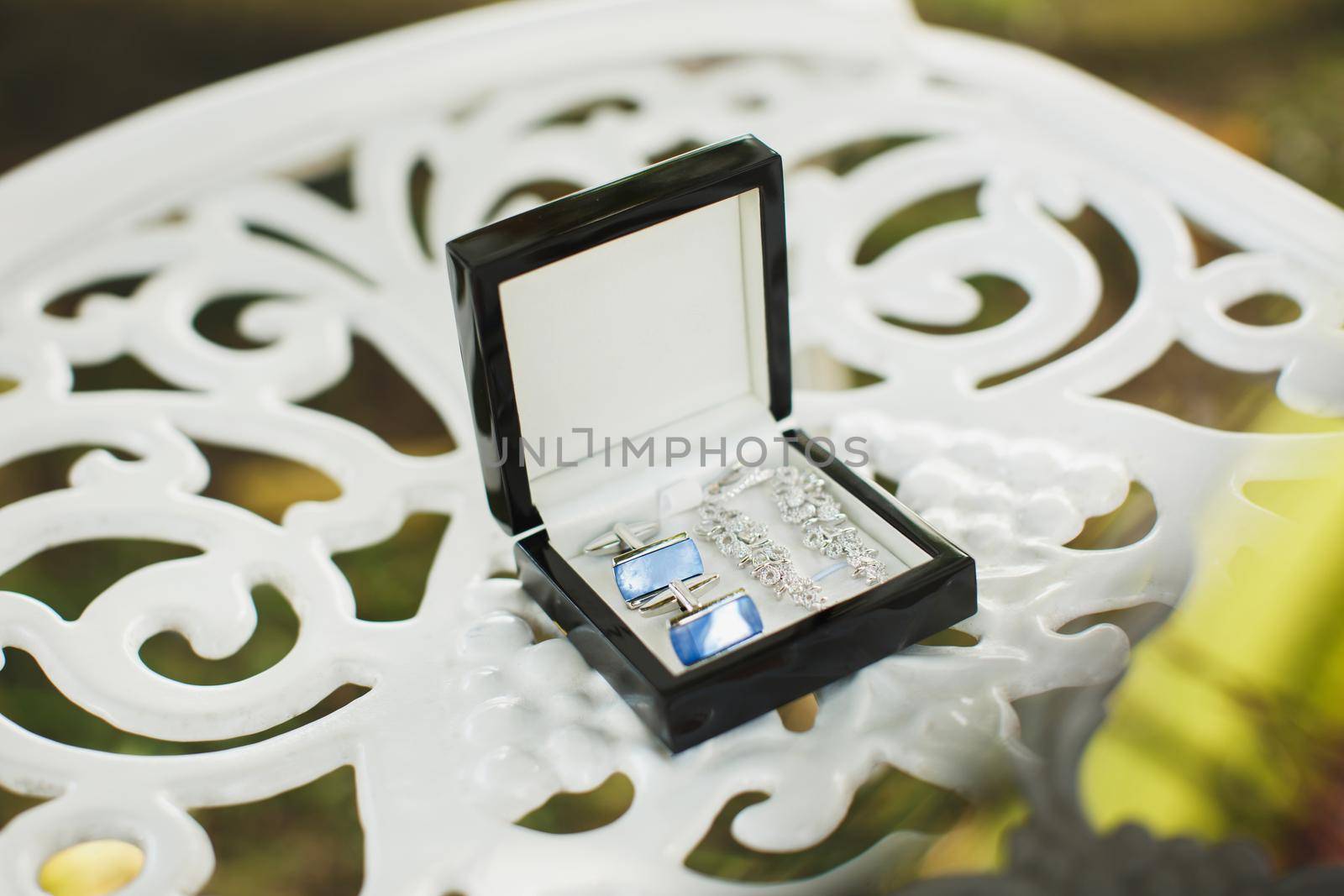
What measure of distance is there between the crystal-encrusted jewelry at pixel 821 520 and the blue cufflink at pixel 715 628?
0.33ft

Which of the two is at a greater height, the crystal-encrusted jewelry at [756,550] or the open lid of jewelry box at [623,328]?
the open lid of jewelry box at [623,328]

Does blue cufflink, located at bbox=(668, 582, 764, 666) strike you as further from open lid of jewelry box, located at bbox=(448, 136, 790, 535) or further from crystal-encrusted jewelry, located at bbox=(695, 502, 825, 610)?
open lid of jewelry box, located at bbox=(448, 136, 790, 535)

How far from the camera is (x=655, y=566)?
3.27ft

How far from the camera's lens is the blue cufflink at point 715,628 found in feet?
2.97

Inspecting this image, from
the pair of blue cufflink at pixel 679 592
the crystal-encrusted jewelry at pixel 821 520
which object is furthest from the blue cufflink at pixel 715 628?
the crystal-encrusted jewelry at pixel 821 520

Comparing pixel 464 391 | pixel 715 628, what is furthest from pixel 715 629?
pixel 464 391

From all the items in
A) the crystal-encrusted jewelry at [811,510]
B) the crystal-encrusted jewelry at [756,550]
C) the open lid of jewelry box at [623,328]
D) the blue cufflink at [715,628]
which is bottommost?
the crystal-encrusted jewelry at [756,550]

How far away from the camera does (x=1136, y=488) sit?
1.11 metres

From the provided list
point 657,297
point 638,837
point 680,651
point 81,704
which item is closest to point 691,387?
point 657,297

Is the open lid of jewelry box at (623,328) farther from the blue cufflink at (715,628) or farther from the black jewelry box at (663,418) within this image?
the blue cufflink at (715,628)

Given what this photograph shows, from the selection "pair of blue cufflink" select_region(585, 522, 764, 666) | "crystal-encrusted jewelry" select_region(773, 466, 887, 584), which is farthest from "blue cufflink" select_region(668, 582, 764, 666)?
"crystal-encrusted jewelry" select_region(773, 466, 887, 584)

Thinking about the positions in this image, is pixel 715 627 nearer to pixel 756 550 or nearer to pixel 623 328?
pixel 756 550

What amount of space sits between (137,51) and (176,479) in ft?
5.05

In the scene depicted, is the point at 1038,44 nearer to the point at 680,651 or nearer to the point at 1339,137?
the point at 1339,137
